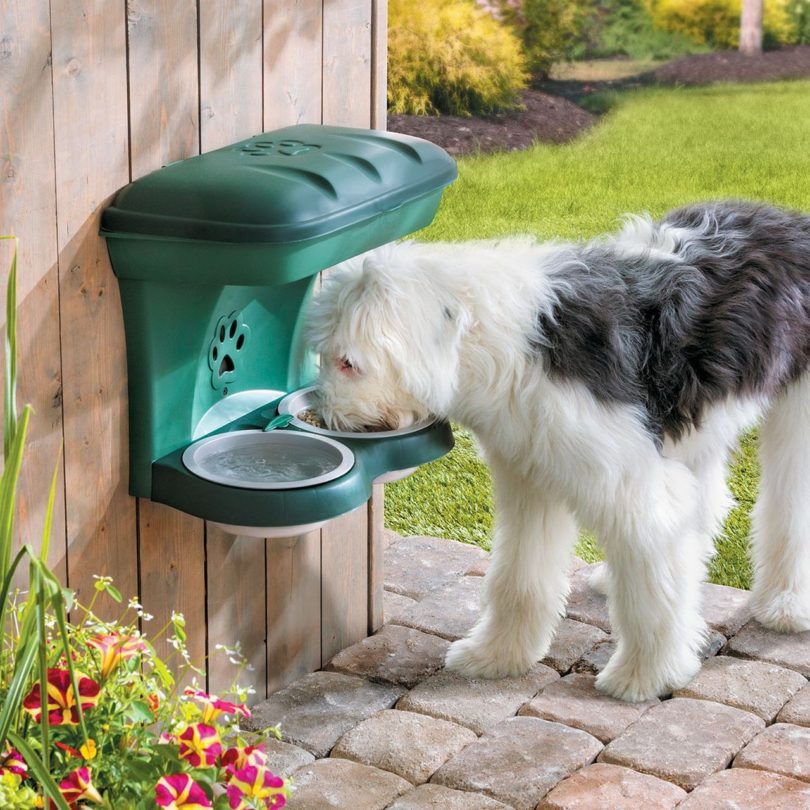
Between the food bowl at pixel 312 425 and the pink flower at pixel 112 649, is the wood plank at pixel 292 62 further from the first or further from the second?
the pink flower at pixel 112 649

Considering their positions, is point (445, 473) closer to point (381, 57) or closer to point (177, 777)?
point (381, 57)

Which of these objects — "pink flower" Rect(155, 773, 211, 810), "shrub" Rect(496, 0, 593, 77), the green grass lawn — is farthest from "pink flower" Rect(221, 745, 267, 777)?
"shrub" Rect(496, 0, 593, 77)

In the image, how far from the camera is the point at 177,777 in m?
2.00

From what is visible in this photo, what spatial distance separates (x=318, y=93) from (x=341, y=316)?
66cm

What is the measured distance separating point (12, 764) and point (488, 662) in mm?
1681

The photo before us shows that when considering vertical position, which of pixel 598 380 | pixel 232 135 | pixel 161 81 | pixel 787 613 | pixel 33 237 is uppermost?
pixel 161 81

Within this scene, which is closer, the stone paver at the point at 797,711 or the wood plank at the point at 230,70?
the wood plank at the point at 230,70

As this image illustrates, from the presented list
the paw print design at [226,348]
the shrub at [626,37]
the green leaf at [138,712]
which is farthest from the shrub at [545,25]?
the green leaf at [138,712]

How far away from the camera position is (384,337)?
9.25 feet

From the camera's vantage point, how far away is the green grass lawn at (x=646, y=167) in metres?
8.52

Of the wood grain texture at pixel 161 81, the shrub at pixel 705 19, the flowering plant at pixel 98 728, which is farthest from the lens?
the shrub at pixel 705 19

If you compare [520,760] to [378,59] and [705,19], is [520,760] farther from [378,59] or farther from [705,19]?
[705,19]

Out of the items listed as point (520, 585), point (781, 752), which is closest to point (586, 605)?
point (520, 585)

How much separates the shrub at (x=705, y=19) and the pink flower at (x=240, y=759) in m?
9.67
